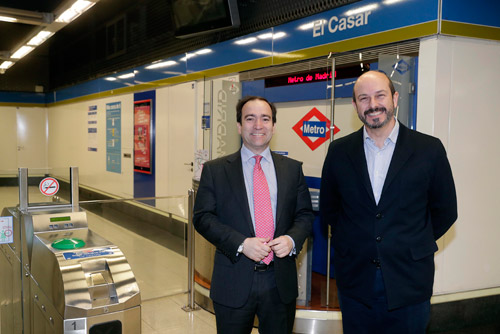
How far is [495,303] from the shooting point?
372cm

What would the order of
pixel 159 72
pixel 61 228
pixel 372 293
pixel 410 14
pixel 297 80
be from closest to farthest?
pixel 372 293 → pixel 61 228 → pixel 410 14 → pixel 297 80 → pixel 159 72

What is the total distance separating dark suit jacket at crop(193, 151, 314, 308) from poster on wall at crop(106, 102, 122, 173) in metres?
6.95

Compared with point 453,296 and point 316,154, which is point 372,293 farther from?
point 316,154

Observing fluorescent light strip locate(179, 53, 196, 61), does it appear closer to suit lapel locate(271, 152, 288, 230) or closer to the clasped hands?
suit lapel locate(271, 152, 288, 230)

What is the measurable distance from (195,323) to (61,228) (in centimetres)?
179

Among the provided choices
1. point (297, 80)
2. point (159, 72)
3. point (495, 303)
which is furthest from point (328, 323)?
point (159, 72)

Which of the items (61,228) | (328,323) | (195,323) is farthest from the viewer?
(195,323)

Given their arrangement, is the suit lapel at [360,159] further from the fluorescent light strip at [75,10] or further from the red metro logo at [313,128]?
the fluorescent light strip at [75,10]

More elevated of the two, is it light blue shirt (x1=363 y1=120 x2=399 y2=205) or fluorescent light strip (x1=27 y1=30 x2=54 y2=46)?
fluorescent light strip (x1=27 y1=30 x2=54 y2=46)

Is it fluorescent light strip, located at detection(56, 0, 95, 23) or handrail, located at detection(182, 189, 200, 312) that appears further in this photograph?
fluorescent light strip, located at detection(56, 0, 95, 23)

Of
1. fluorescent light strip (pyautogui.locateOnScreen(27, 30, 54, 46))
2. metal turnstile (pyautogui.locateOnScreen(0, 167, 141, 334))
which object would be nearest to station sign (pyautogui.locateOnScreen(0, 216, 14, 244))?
metal turnstile (pyautogui.locateOnScreen(0, 167, 141, 334))

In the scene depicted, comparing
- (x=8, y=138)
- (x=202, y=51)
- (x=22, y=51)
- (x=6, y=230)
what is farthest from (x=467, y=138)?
(x=8, y=138)

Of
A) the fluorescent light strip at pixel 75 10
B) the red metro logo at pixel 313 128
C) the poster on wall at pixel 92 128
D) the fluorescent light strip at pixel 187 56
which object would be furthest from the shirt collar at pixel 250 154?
the poster on wall at pixel 92 128

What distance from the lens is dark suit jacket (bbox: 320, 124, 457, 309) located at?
6.21 feet
